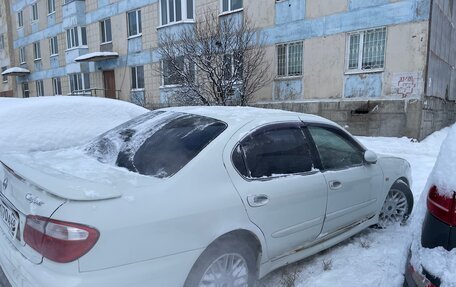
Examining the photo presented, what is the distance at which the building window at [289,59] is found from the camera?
43.4 feet

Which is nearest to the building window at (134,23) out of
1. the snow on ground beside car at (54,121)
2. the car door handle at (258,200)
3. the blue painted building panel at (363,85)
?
the blue painted building panel at (363,85)

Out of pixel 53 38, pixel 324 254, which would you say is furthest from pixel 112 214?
pixel 53 38

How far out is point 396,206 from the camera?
4020mm

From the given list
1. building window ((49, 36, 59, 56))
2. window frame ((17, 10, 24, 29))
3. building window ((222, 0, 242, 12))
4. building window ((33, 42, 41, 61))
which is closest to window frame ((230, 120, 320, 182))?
building window ((222, 0, 242, 12))

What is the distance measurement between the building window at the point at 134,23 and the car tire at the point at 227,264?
1883 cm

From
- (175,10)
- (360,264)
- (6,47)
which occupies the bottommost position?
(360,264)

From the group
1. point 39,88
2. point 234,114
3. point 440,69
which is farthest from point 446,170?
point 39,88

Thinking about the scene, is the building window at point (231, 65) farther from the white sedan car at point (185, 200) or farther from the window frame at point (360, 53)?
the white sedan car at point (185, 200)

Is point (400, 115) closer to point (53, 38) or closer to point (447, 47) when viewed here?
point (447, 47)

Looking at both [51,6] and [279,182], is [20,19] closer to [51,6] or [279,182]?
[51,6]

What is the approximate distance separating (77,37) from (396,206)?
78.8ft

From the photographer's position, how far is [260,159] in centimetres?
267

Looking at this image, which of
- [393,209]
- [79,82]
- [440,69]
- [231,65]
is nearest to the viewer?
[393,209]

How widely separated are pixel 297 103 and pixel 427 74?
171 inches
